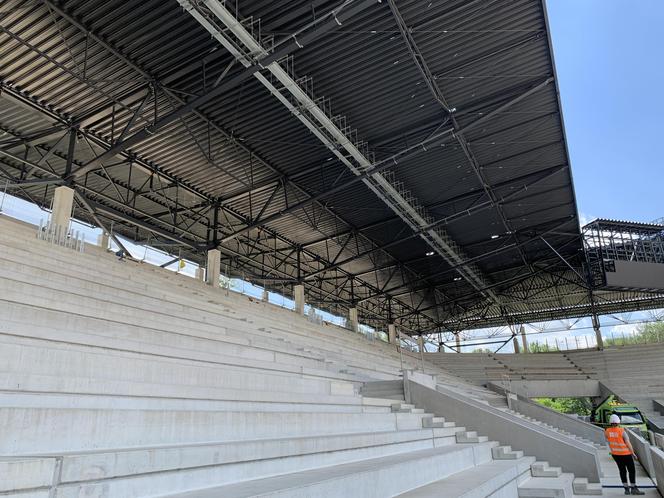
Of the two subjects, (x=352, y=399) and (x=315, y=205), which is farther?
(x=315, y=205)

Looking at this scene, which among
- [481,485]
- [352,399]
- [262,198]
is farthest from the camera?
[262,198]

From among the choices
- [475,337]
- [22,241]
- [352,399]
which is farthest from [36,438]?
[475,337]

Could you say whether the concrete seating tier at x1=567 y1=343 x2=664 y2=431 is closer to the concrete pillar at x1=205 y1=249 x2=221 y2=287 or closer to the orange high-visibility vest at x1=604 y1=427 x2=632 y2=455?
the orange high-visibility vest at x1=604 y1=427 x2=632 y2=455

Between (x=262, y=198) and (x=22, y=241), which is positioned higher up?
(x=262, y=198)

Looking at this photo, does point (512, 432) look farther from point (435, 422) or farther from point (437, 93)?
point (437, 93)

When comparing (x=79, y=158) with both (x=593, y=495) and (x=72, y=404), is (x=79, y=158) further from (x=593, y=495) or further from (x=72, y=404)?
(x=593, y=495)

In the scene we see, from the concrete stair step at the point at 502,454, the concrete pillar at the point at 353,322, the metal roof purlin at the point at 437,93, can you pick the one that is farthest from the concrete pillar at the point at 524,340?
the concrete stair step at the point at 502,454

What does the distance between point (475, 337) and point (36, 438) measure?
4285cm

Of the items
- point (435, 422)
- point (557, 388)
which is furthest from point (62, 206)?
point (557, 388)

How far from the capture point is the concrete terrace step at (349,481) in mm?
2863

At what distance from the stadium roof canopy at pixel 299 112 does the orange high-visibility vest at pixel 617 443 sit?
8.81m

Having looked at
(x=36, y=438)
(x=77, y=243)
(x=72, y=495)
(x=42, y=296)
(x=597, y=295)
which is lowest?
(x=72, y=495)

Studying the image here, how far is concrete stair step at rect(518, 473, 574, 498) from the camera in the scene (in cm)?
607

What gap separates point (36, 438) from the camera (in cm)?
266
